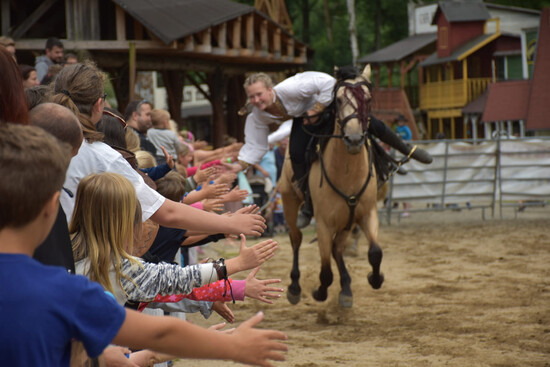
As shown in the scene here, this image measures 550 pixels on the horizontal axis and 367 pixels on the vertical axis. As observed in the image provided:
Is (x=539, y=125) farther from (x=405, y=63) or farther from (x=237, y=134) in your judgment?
(x=405, y=63)

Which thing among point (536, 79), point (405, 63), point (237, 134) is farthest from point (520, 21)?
point (237, 134)

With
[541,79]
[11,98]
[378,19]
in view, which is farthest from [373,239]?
[378,19]

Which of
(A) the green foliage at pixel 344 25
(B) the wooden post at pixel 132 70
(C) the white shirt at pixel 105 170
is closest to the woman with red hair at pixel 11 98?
(C) the white shirt at pixel 105 170

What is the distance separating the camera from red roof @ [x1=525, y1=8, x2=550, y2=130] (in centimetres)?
2620

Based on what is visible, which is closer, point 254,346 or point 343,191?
point 254,346

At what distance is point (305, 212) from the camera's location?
841cm

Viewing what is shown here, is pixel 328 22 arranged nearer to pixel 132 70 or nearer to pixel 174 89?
pixel 174 89

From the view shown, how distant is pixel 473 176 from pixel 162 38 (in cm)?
706

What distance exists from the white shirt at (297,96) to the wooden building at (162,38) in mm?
2995

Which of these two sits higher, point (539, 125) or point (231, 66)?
point (231, 66)

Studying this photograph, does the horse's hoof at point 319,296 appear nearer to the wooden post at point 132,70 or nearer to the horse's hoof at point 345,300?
the horse's hoof at point 345,300

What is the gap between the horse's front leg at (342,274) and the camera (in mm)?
7668

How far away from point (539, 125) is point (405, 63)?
20.2 m

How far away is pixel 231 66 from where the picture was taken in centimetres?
1828
